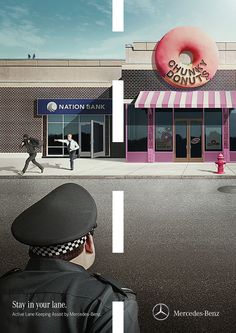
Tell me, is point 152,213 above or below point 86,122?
below

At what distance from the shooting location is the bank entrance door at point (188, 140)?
22359mm

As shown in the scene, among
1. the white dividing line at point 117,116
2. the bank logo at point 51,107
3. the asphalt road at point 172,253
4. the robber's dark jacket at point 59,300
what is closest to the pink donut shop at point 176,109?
the bank logo at point 51,107

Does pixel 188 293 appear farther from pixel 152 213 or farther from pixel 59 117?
pixel 59 117

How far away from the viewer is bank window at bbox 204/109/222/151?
72.8 ft

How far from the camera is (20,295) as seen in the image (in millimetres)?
1110

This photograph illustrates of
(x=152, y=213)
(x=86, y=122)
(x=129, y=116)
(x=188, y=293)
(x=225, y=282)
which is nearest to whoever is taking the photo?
(x=188, y=293)

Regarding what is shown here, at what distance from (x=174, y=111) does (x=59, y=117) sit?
7954 millimetres

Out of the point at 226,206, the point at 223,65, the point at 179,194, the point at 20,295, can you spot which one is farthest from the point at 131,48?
the point at 20,295

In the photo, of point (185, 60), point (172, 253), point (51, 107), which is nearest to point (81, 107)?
point (51, 107)

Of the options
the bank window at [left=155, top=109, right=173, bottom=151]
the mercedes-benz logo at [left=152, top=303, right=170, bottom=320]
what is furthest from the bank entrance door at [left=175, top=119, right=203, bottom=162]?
the mercedes-benz logo at [left=152, top=303, right=170, bottom=320]

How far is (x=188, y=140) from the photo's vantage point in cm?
2253

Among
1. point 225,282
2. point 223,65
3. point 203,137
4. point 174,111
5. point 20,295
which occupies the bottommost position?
point 225,282

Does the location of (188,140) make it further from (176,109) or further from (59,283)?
(59,283)

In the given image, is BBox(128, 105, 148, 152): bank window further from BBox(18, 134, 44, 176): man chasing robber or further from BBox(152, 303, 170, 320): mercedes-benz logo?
BBox(152, 303, 170, 320): mercedes-benz logo
